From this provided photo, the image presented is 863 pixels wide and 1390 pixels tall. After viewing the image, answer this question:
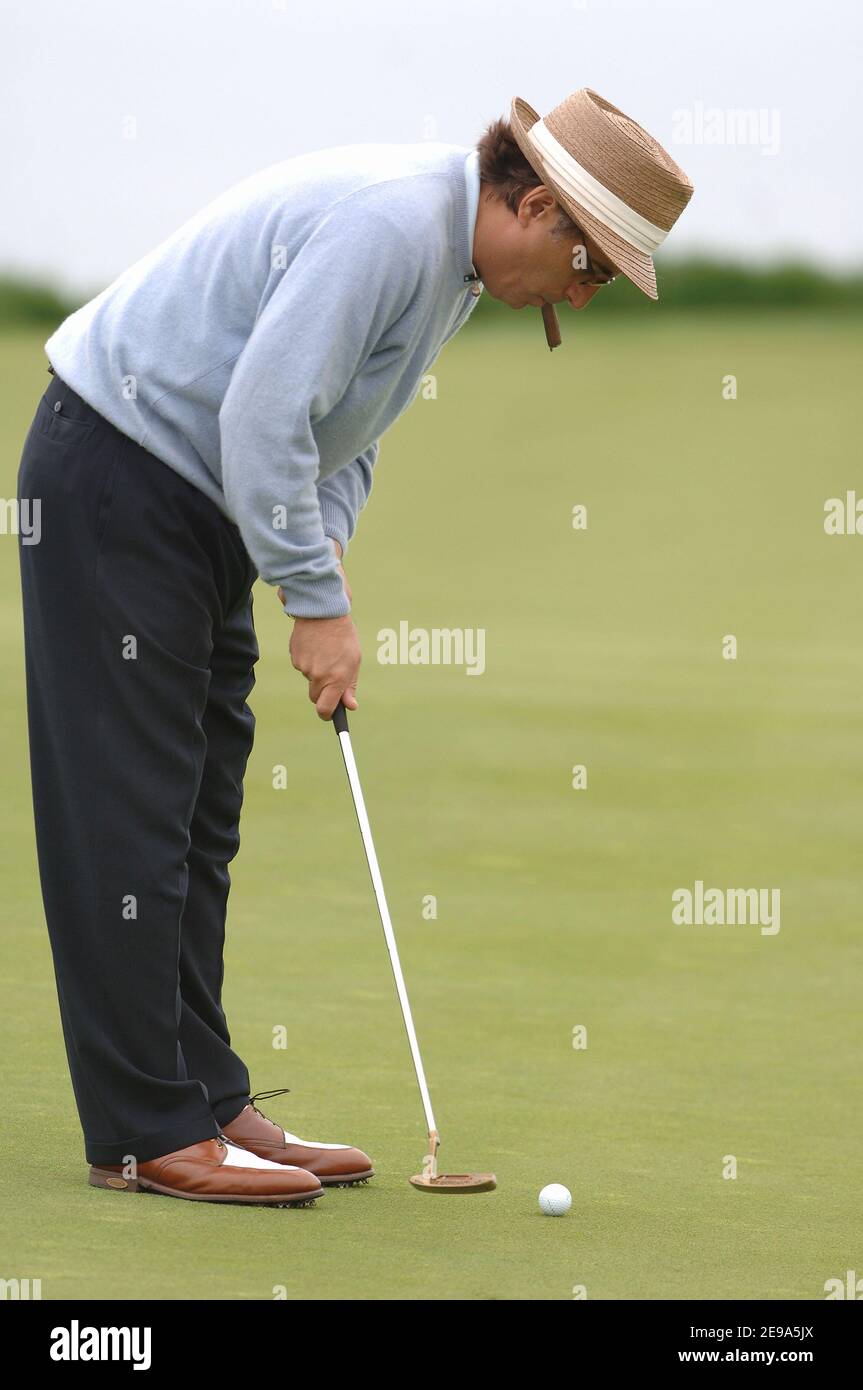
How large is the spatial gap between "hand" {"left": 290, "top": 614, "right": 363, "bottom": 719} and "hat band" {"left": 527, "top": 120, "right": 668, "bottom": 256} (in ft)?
2.06

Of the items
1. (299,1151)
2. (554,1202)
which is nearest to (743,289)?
(299,1151)

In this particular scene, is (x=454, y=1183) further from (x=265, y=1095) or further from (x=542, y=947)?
(x=542, y=947)

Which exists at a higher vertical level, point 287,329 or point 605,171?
point 605,171

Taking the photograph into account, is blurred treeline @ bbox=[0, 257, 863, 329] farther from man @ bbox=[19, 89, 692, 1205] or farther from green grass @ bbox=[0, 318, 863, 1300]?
man @ bbox=[19, 89, 692, 1205]

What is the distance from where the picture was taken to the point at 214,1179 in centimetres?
291

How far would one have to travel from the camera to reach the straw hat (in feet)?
9.36

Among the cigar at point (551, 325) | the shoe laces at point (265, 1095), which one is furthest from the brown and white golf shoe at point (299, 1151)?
the cigar at point (551, 325)

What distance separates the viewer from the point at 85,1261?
256 centimetres

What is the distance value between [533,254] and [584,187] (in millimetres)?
110

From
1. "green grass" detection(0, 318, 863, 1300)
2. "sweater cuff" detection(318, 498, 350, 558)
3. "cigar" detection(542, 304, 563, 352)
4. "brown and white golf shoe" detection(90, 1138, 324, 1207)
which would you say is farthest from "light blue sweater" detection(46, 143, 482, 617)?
"green grass" detection(0, 318, 863, 1300)

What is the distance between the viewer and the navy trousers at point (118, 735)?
2861 millimetres

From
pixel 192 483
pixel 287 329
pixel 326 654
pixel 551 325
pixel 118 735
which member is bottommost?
pixel 118 735

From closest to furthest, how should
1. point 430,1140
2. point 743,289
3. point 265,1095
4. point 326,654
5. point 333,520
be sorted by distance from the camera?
point 326,654 < point 430,1140 < point 333,520 < point 265,1095 < point 743,289

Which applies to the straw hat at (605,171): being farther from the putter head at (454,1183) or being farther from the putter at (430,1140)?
the putter head at (454,1183)
